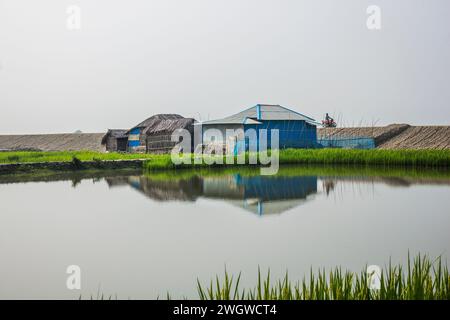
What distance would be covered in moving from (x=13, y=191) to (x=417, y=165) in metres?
12.2

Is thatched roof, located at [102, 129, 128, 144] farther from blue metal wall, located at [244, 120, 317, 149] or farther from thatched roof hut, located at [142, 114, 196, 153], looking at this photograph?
blue metal wall, located at [244, 120, 317, 149]

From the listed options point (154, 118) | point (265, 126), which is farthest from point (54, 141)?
point (265, 126)

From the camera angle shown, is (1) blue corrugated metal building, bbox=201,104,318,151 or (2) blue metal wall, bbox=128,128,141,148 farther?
(2) blue metal wall, bbox=128,128,141,148

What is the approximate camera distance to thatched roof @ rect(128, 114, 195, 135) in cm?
2434

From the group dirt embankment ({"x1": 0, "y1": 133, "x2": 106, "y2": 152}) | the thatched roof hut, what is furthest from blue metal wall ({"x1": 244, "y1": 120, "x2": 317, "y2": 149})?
dirt embankment ({"x1": 0, "y1": 133, "x2": 106, "y2": 152})

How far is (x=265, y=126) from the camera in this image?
2197cm

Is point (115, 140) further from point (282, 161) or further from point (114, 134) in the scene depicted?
point (282, 161)

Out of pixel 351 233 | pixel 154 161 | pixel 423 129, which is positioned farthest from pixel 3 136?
pixel 351 233

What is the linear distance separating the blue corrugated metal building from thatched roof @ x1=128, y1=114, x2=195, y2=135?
1.50 m

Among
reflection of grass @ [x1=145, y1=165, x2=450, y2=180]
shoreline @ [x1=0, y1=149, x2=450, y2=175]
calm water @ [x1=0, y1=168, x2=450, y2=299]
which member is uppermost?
shoreline @ [x1=0, y1=149, x2=450, y2=175]

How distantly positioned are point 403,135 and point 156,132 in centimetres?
1259

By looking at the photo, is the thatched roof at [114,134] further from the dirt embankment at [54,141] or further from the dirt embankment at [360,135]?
the dirt embankment at [54,141]

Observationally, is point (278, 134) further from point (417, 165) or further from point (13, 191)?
point (13, 191)

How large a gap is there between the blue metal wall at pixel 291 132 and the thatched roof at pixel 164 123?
13.4ft
